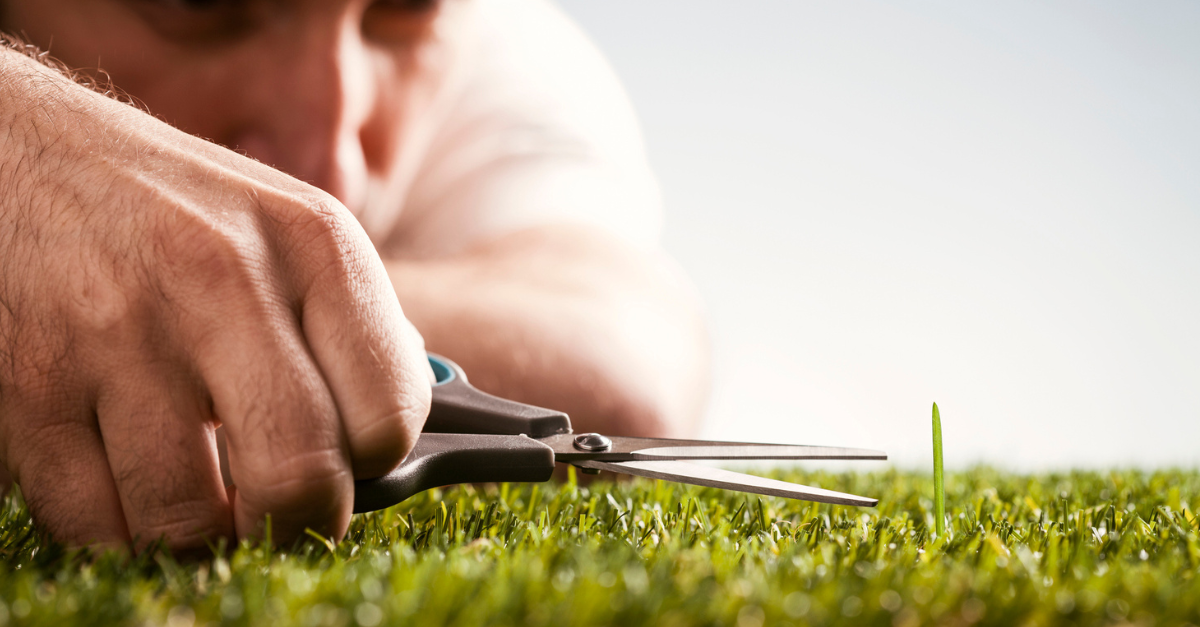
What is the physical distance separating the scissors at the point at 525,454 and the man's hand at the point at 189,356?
0.30ft

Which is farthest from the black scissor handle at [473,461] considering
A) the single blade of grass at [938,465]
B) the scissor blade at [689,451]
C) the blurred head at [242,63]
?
the blurred head at [242,63]

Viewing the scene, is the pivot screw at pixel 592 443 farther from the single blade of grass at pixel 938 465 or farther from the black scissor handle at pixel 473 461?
the single blade of grass at pixel 938 465

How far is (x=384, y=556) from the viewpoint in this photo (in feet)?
2.24

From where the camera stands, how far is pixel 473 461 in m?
0.77

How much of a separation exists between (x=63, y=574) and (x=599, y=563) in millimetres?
399

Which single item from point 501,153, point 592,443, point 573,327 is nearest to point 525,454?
point 592,443

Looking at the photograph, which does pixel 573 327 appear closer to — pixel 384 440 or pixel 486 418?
pixel 486 418

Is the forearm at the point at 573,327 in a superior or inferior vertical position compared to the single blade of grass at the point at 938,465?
superior

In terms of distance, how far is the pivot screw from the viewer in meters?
0.90

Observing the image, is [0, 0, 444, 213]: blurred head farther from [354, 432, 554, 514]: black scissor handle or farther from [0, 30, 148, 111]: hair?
[354, 432, 554, 514]: black scissor handle

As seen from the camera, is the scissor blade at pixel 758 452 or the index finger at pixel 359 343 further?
the scissor blade at pixel 758 452

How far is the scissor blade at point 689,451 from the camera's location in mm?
901

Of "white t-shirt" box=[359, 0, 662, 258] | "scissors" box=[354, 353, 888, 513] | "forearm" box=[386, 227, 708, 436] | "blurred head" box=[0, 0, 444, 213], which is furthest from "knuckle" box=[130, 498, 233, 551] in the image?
"white t-shirt" box=[359, 0, 662, 258]

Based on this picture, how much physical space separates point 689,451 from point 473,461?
30 cm
